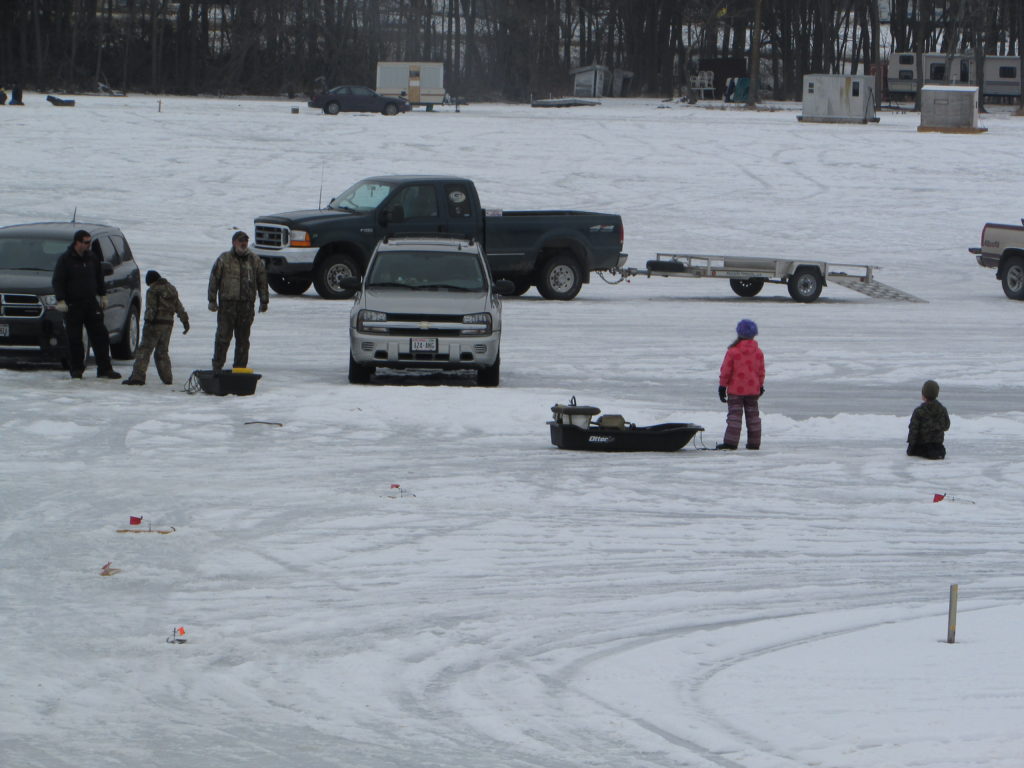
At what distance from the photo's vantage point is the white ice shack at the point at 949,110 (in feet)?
184

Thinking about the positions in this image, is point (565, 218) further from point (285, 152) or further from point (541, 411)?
point (285, 152)

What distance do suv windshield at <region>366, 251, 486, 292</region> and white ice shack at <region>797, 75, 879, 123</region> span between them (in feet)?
154

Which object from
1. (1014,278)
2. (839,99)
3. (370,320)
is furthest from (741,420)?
(839,99)

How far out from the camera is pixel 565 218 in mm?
25391

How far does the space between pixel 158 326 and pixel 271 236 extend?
28.9 feet

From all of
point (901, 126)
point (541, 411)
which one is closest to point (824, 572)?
point (541, 411)

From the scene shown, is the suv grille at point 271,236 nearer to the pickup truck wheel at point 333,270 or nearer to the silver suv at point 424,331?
the pickup truck wheel at point 333,270

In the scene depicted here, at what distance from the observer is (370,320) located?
53.3 ft

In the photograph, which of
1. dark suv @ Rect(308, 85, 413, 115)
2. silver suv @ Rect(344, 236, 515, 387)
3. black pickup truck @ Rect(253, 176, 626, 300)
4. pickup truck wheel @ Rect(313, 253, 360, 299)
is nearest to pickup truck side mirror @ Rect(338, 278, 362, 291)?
silver suv @ Rect(344, 236, 515, 387)

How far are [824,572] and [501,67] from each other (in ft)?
267

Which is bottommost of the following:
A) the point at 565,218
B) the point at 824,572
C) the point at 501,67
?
the point at 824,572

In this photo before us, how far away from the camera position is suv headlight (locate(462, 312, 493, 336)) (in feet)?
53.3

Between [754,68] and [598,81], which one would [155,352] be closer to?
[754,68]

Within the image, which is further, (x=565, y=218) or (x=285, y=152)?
(x=285, y=152)
